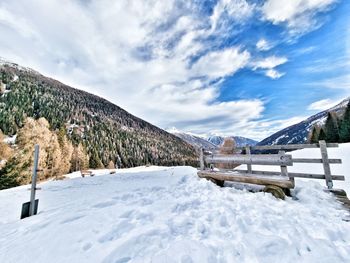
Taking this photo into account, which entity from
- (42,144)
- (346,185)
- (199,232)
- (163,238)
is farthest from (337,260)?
(42,144)

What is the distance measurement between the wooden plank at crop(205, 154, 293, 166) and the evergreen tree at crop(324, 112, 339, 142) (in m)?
44.3

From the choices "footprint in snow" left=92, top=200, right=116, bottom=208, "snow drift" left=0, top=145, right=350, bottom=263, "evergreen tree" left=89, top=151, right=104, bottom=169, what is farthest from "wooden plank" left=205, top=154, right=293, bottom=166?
"evergreen tree" left=89, top=151, right=104, bottom=169

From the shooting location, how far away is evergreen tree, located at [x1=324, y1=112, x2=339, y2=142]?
132 feet

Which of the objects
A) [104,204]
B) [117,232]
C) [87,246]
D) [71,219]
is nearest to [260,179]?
[117,232]

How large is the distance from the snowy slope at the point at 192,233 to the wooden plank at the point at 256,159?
43.6 inches

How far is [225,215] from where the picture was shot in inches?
159

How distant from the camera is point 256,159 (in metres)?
6.61

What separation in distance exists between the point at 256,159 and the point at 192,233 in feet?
13.9

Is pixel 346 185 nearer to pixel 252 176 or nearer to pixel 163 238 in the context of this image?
pixel 252 176

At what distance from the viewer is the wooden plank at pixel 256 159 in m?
5.80

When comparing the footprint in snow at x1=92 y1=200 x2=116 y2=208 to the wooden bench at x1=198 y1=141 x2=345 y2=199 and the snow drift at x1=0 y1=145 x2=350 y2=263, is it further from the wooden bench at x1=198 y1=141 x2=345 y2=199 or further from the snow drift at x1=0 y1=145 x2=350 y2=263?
the wooden bench at x1=198 y1=141 x2=345 y2=199

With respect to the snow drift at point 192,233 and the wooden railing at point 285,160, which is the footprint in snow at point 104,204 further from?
the wooden railing at point 285,160

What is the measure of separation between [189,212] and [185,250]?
167 centimetres

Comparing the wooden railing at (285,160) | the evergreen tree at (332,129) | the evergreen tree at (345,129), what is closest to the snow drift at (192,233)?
the wooden railing at (285,160)
